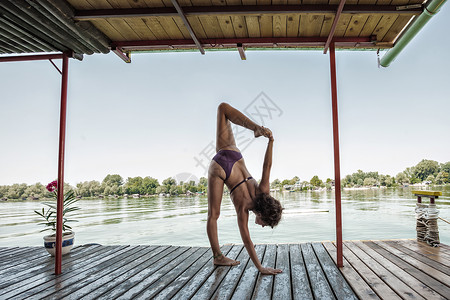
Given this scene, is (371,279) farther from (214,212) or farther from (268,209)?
(214,212)

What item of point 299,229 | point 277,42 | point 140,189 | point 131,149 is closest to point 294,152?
point 140,189

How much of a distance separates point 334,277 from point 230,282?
97 cm

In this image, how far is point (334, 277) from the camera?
2613 millimetres

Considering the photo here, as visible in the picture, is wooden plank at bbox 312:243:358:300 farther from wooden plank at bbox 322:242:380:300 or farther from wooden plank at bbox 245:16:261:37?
wooden plank at bbox 245:16:261:37

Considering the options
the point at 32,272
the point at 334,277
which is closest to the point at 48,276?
the point at 32,272

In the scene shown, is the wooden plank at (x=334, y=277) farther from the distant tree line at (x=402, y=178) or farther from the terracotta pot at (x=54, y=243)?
the distant tree line at (x=402, y=178)

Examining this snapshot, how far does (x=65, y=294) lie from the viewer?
7.72 ft

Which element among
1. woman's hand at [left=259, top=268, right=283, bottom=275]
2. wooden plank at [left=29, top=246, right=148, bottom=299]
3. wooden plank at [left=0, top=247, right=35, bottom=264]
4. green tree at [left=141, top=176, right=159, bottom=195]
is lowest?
green tree at [left=141, top=176, right=159, bottom=195]

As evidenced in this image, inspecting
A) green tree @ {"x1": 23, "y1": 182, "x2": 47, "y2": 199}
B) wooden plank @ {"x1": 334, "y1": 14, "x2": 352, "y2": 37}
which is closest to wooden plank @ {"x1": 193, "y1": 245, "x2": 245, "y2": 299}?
wooden plank @ {"x1": 334, "y1": 14, "x2": 352, "y2": 37}

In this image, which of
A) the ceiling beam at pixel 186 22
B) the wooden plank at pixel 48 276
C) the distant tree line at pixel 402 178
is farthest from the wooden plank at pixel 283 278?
the distant tree line at pixel 402 178

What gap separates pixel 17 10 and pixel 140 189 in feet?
102

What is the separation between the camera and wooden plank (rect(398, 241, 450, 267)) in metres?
3.16

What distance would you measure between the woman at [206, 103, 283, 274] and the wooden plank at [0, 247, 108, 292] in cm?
177

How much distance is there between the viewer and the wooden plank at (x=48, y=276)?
247 centimetres
